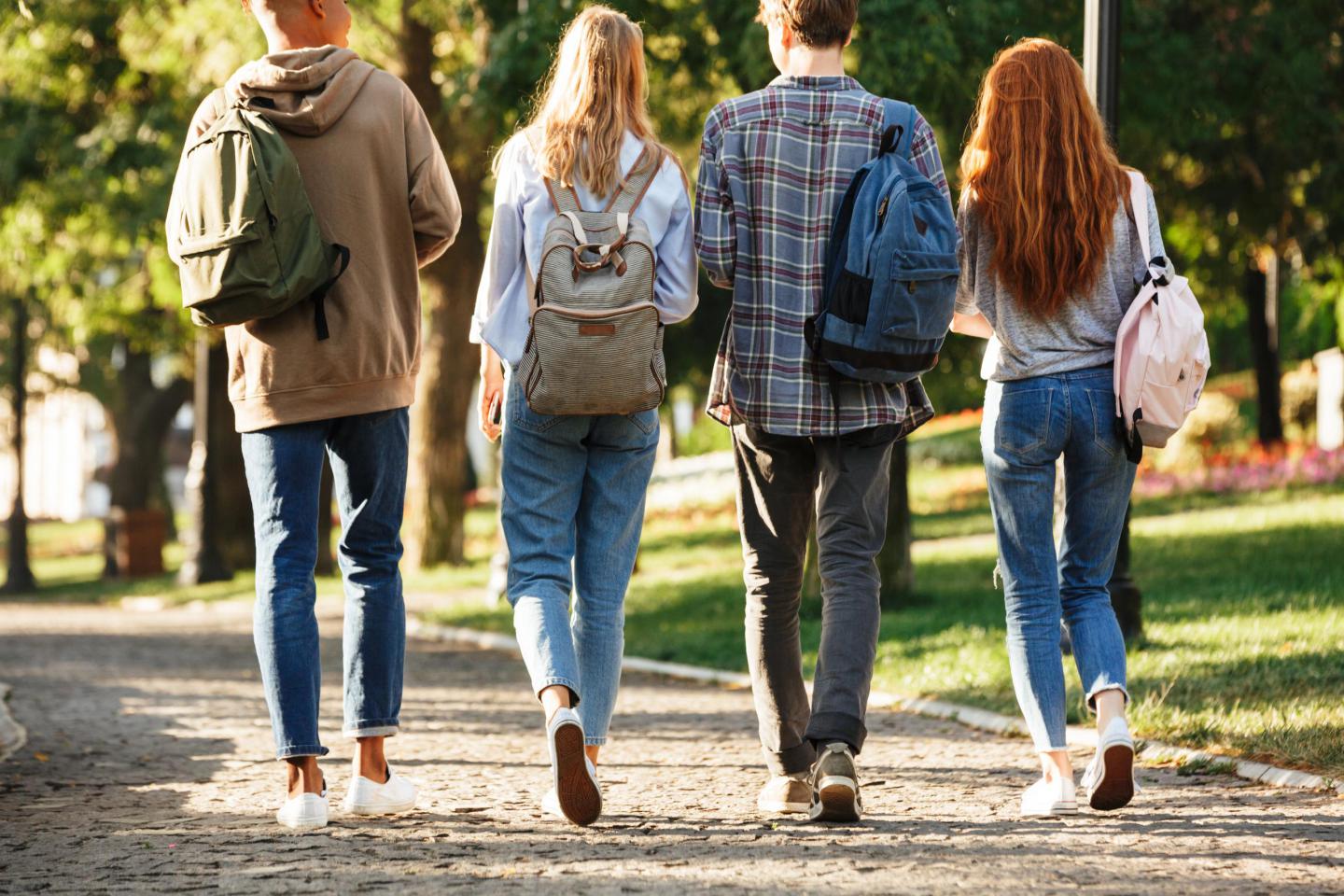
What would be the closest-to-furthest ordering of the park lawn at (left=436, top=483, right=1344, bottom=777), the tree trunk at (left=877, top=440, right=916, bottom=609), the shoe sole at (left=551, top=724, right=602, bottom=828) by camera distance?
the shoe sole at (left=551, top=724, right=602, bottom=828) → the park lawn at (left=436, top=483, right=1344, bottom=777) → the tree trunk at (left=877, top=440, right=916, bottom=609)

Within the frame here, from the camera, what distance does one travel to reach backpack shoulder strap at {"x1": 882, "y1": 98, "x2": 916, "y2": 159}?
4.70 meters

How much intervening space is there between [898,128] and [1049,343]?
2.37 feet

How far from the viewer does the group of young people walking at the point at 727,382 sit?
4723mm

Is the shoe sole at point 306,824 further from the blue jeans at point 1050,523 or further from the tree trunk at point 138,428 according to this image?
the tree trunk at point 138,428

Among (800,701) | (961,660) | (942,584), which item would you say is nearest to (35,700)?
(961,660)

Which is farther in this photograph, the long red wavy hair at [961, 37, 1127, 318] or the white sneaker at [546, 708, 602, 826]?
the long red wavy hair at [961, 37, 1127, 318]

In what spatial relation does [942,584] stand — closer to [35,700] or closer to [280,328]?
[35,700]

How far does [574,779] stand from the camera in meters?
4.50

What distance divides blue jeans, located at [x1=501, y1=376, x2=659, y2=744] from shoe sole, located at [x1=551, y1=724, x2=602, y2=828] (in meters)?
0.20

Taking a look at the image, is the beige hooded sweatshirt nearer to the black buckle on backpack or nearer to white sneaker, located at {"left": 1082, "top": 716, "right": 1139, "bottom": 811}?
the black buckle on backpack

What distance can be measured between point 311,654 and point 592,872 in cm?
114

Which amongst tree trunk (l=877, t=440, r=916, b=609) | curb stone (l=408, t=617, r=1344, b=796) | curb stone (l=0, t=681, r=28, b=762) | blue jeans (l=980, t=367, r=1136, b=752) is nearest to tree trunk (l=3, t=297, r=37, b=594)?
curb stone (l=408, t=617, r=1344, b=796)

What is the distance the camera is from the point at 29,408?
37969 mm

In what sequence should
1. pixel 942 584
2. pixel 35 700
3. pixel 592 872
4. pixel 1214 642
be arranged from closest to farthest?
pixel 592 872 → pixel 1214 642 → pixel 35 700 → pixel 942 584
